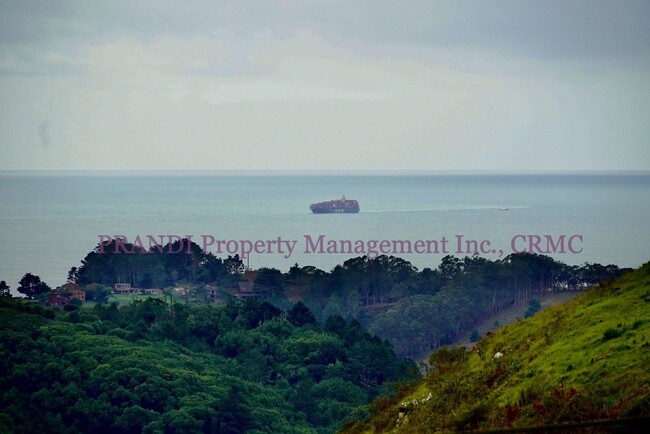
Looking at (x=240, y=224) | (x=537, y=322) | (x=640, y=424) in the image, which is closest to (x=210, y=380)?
(x=537, y=322)

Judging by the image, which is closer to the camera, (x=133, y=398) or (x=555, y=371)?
(x=555, y=371)

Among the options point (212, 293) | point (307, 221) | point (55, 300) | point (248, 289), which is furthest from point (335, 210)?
point (55, 300)

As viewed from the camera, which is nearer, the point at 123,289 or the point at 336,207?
the point at 123,289

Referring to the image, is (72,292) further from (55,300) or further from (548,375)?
(548,375)

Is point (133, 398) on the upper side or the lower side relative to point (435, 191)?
lower

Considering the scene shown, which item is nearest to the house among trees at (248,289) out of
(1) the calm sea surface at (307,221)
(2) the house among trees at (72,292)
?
(2) the house among trees at (72,292)

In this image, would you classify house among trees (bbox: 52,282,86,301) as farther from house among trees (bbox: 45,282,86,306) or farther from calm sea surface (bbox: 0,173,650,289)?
calm sea surface (bbox: 0,173,650,289)

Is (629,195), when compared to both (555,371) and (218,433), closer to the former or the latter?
(218,433)
